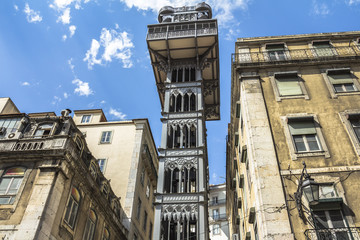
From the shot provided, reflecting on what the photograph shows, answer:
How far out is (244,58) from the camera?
21750mm

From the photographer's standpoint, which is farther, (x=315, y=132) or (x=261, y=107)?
(x=261, y=107)

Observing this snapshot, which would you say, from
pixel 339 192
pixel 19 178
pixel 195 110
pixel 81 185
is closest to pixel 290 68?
pixel 339 192

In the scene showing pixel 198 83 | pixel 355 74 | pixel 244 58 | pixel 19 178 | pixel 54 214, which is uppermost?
pixel 198 83

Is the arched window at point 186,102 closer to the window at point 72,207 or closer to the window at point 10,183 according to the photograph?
the window at point 72,207

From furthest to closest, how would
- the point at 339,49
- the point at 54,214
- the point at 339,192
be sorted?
the point at 339,49 → the point at 54,214 → the point at 339,192

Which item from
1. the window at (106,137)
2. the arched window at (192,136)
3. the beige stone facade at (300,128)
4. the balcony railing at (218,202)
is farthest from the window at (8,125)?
the balcony railing at (218,202)

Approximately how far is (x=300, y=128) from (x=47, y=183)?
46.4 ft

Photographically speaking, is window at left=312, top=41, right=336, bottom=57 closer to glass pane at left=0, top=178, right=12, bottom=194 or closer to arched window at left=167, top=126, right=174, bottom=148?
arched window at left=167, top=126, right=174, bottom=148

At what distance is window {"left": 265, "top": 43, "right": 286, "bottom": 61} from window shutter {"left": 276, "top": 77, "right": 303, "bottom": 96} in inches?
94.7

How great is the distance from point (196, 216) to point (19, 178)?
39.2 ft

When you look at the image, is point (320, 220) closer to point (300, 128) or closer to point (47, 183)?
point (300, 128)

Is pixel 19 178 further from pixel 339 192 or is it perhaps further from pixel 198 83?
pixel 198 83

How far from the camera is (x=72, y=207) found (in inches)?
725

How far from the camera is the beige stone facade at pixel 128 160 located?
27.8m
